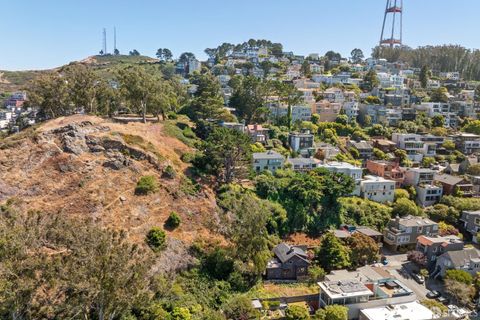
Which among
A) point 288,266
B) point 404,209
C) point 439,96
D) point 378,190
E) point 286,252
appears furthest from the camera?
point 439,96

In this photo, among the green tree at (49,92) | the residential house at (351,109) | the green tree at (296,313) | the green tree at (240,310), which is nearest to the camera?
the green tree at (296,313)

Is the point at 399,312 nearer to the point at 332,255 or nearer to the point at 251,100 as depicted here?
the point at 332,255

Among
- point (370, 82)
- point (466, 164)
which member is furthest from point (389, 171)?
point (370, 82)

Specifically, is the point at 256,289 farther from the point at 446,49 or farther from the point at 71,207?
the point at 446,49

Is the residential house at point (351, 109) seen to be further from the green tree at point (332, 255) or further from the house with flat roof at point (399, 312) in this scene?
the house with flat roof at point (399, 312)

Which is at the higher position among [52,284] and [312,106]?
[312,106]

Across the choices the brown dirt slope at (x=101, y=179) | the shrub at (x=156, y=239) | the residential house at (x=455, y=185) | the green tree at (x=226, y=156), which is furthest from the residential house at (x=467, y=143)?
the shrub at (x=156, y=239)

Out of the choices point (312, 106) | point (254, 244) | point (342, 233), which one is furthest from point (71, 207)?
point (312, 106)
